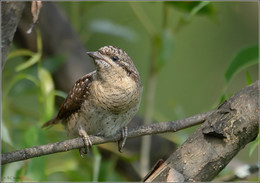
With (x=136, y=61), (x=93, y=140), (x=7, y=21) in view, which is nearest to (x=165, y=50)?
(x=93, y=140)

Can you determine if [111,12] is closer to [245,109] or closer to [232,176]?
[232,176]

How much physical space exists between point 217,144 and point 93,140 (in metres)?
0.53

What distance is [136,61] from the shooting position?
4.78 meters

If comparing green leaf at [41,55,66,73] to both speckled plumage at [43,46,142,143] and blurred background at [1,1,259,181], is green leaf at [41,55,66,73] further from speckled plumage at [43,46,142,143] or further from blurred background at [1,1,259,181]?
speckled plumage at [43,46,142,143]

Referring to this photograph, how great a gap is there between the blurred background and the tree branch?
18 cm

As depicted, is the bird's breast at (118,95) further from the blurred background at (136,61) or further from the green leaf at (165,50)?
the green leaf at (165,50)

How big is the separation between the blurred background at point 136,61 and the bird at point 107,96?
0.46 ft

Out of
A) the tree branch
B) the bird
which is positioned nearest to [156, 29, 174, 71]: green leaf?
the bird

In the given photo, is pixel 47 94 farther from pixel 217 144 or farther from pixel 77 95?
pixel 217 144

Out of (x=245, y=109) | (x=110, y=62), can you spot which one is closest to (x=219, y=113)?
(x=245, y=109)

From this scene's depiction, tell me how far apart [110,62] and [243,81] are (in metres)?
2.62

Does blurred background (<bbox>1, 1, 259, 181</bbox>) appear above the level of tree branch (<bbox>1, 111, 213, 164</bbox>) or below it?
above

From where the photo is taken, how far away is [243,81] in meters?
4.43

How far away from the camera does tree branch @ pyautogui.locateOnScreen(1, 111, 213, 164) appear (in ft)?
5.40
